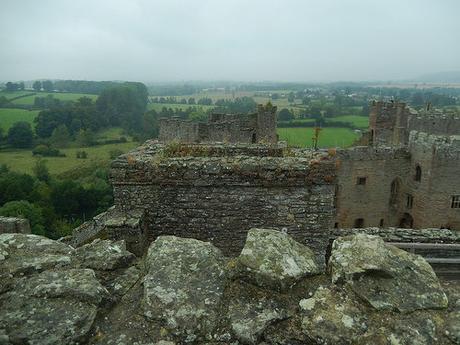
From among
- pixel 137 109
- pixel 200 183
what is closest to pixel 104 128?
pixel 137 109

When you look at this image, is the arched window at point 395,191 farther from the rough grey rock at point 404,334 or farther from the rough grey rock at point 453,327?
the rough grey rock at point 404,334

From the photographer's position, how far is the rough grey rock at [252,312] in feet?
9.11

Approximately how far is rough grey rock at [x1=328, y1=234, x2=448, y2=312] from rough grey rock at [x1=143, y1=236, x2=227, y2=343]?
101 centimetres

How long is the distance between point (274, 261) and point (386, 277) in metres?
0.90

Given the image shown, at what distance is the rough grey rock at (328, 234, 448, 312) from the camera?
2.92m

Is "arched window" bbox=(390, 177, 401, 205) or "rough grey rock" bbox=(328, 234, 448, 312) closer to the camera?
"rough grey rock" bbox=(328, 234, 448, 312)

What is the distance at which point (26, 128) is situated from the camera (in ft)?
264

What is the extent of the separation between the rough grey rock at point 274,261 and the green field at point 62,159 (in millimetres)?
63856

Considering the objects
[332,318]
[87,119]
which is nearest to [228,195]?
[332,318]

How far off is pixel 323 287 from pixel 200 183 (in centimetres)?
385

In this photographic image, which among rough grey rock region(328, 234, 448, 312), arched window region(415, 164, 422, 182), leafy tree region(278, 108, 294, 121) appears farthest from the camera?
leafy tree region(278, 108, 294, 121)

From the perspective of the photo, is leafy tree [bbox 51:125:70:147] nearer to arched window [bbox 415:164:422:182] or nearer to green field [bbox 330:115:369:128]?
green field [bbox 330:115:369:128]

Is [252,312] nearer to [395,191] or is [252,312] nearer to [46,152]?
[395,191]

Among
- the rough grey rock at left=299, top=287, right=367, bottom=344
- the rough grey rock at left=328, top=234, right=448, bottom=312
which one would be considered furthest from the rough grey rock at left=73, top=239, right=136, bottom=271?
the rough grey rock at left=328, top=234, right=448, bottom=312
